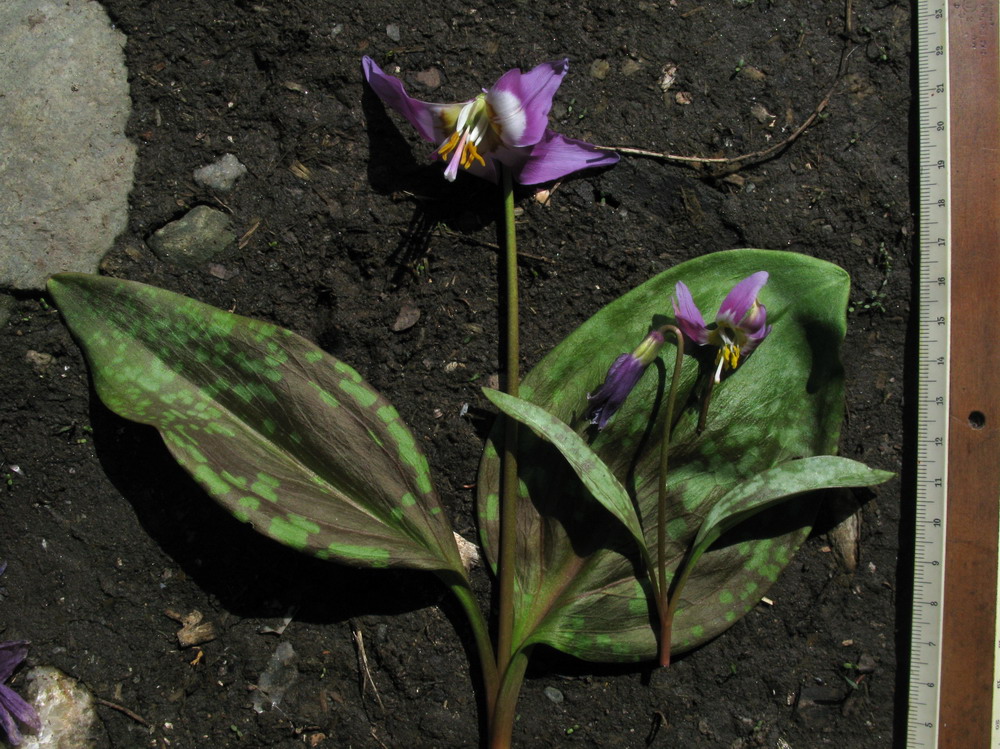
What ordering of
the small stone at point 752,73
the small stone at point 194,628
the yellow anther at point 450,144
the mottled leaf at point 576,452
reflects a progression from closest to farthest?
the mottled leaf at point 576,452 < the yellow anther at point 450,144 < the small stone at point 194,628 < the small stone at point 752,73

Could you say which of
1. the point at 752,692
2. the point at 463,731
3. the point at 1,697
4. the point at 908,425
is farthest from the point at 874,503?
the point at 1,697

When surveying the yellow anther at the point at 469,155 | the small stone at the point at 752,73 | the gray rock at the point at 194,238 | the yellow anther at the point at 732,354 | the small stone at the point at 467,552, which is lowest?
the small stone at the point at 467,552

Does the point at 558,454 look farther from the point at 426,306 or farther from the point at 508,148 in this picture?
the point at 508,148

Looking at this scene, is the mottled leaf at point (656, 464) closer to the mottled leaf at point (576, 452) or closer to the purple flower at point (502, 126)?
the mottled leaf at point (576, 452)

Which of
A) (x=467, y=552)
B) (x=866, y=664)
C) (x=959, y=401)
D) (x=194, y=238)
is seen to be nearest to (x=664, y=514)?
(x=467, y=552)

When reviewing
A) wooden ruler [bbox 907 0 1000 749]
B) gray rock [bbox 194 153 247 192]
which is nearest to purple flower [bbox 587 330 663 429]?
wooden ruler [bbox 907 0 1000 749]

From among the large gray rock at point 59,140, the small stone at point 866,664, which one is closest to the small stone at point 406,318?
the large gray rock at point 59,140
